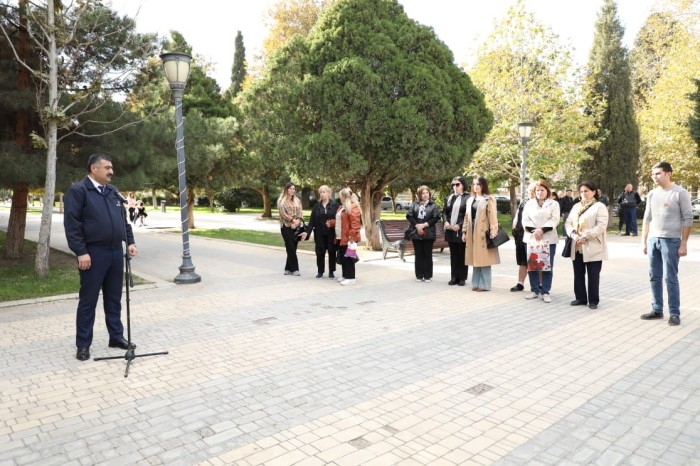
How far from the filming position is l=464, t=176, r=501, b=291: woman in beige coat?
8.24 metres

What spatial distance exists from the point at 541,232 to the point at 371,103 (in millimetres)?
6371

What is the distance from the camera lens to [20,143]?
1044 cm

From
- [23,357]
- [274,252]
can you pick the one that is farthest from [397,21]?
[23,357]

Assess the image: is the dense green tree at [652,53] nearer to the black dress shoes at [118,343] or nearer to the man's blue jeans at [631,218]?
the man's blue jeans at [631,218]

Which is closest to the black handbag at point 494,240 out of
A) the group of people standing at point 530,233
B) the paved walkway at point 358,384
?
the group of people standing at point 530,233

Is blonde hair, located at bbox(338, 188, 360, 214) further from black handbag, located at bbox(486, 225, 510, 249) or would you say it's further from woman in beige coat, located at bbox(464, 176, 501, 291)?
black handbag, located at bbox(486, 225, 510, 249)

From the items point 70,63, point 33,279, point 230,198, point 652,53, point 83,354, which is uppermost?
point 652,53

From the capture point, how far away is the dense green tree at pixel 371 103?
12.5 meters

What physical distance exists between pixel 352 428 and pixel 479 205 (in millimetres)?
5607

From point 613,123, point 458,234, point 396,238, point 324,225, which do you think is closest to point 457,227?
point 458,234

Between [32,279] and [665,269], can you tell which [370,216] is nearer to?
[32,279]

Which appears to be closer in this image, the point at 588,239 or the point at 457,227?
the point at 588,239

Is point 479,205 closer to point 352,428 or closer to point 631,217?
point 352,428

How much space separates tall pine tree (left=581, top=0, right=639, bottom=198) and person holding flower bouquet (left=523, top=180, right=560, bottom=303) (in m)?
18.3
